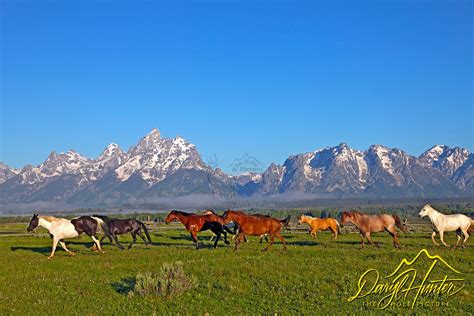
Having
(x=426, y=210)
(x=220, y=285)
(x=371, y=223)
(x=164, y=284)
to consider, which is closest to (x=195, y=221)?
(x=371, y=223)

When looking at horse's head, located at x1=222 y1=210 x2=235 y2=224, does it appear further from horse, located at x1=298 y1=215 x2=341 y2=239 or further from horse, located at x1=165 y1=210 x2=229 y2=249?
horse, located at x1=298 y1=215 x2=341 y2=239

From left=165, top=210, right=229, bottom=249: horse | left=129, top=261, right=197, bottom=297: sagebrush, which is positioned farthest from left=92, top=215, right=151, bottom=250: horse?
left=129, top=261, right=197, bottom=297: sagebrush

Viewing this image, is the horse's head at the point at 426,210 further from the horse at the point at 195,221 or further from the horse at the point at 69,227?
the horse at the point at 69,227

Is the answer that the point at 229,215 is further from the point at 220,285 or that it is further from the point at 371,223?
the point at 371,223

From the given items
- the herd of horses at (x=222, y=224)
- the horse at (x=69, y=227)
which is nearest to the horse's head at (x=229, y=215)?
the herd of horses at (x=222, y=224)

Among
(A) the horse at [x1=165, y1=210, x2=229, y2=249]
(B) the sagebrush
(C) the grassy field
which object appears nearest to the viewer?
(C) the grassy field

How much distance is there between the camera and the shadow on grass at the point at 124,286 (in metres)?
16.4

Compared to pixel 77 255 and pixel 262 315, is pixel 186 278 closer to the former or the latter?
pixel 262 315

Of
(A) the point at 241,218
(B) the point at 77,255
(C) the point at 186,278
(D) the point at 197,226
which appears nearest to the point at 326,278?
(C) the point at 186,278
